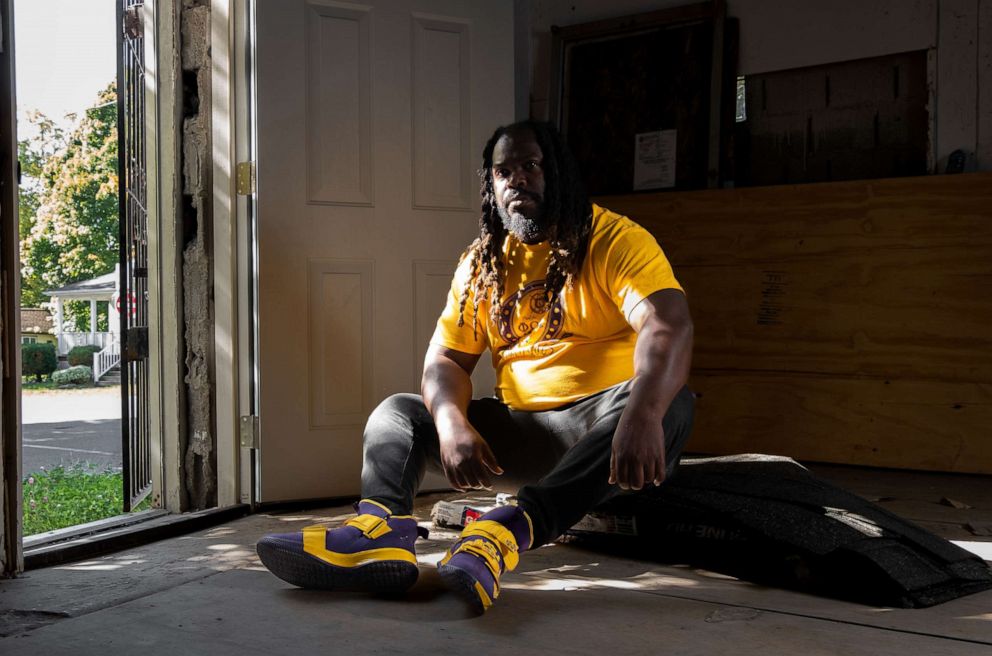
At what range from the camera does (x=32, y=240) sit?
68.4 ft

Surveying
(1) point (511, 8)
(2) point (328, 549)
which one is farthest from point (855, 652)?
(1) point (511, 8)

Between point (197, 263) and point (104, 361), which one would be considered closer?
point (197, 263)

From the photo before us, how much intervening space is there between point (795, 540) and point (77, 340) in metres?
20.7

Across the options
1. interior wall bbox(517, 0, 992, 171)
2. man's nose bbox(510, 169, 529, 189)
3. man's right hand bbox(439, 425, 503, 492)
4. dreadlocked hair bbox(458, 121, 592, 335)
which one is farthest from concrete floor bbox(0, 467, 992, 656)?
interior wall bbox(517, 0, 992, 171)

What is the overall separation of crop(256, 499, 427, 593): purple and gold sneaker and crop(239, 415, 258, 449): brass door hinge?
1320 mm

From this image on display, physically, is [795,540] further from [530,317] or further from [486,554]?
[530,317]

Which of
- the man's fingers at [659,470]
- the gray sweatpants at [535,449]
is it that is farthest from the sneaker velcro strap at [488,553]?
the man's fingers at [659,470]

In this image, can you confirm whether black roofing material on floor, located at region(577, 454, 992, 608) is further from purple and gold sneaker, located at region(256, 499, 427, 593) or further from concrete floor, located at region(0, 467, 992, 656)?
purple and gold sneaker, located at region(256, 499, 427, 593)

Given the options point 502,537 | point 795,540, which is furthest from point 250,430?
point 795,540

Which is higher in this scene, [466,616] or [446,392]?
[446,392]

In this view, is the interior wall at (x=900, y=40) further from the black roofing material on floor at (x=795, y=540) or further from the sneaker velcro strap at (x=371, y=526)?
the sneaker velcro strap at (x=371, y=526)

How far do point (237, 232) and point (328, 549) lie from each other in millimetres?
1713

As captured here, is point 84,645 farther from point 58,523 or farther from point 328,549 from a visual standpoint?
point 58,523

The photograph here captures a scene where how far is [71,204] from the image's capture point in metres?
20.2
